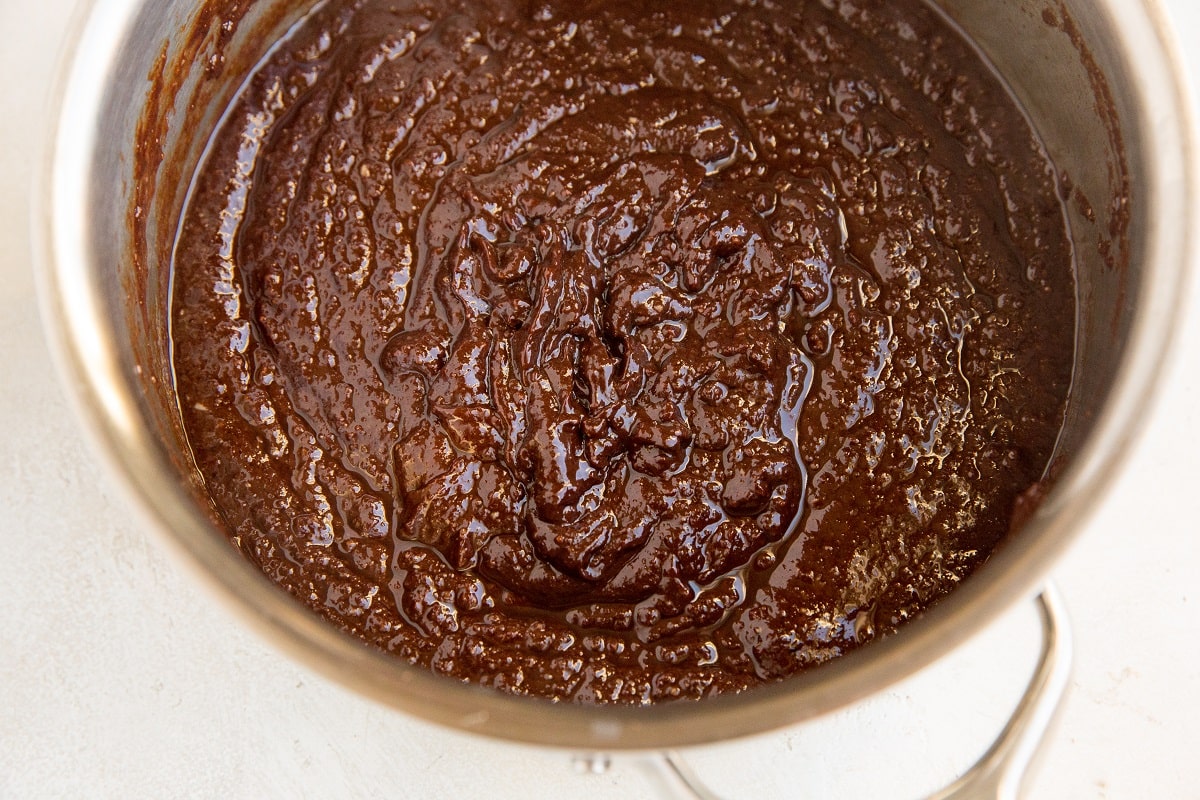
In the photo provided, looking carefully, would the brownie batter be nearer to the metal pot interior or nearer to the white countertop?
the metal pot interior

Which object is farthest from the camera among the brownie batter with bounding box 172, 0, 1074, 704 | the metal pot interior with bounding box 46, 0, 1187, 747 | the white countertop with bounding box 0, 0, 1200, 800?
the white countertop with bounding box 0, 0, 1200, 800

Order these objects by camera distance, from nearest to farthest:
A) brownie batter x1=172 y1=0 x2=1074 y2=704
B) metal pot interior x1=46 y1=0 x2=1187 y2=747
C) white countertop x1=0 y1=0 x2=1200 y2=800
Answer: metal pot interior x1=46 y1=0 x2=1187 y2=747 < brownie batter x1=172 y1=0 x2=1074 y2=704 < white countertop x1=0 y1=0 x2=1200 y2=800

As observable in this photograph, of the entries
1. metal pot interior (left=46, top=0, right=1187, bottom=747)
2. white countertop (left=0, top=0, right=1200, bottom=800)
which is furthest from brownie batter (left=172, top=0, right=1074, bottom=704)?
white countertop (left=0, top=0, right=1200, bottom=800)

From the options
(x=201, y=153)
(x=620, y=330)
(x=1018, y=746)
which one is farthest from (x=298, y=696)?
(x=1018, y=746)

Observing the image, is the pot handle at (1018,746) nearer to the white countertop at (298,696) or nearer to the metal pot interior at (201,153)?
the metal pot interior at (201,153)

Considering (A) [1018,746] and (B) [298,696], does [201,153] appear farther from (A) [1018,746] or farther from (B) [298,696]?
(A) [1018,746]

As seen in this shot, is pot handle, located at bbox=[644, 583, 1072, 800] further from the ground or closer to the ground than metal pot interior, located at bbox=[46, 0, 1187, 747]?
closer to the ground
